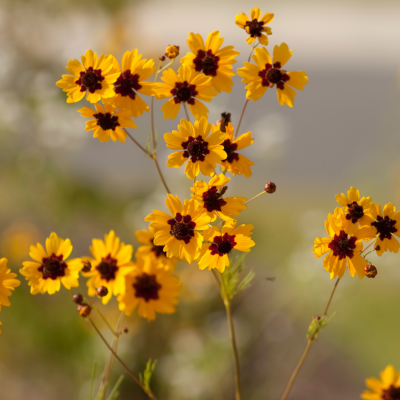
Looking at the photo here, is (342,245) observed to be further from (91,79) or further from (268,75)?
(91,79)

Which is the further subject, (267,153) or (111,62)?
(267,153)

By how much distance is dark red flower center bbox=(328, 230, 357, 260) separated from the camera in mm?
804

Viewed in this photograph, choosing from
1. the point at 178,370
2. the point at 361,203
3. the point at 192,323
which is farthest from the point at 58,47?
the point at 361,203

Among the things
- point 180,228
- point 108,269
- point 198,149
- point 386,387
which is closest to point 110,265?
point 108,269

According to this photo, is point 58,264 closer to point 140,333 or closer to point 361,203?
point 361,203

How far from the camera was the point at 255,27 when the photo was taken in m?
0.91

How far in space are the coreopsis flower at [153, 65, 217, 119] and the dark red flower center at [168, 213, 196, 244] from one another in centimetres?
24

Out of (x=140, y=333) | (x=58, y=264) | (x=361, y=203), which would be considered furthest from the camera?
(x=140, y=333)

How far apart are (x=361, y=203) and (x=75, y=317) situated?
2037mm

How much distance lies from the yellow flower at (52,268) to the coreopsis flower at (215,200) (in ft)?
1.01

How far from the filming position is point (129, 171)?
16.2ft

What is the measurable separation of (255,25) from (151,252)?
0.58 meters

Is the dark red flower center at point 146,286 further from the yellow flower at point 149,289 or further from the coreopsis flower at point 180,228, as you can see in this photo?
the coreopsis flower at point 180,228

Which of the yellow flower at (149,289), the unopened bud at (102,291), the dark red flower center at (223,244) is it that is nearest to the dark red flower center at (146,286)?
the yellow flower at (149,289)
